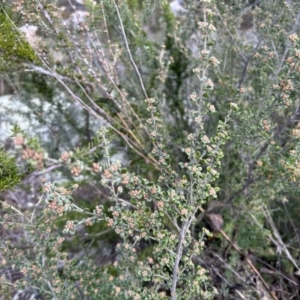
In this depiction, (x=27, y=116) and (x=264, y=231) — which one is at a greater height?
(x=27, y=116)

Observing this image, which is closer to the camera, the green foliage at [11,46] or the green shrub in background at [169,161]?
the green shrub in background at [169,161]

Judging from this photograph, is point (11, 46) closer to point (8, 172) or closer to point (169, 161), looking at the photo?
point (8, 172)

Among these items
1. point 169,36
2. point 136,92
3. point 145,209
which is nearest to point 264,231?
point 145,209

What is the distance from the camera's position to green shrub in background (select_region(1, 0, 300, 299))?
2.45 ft

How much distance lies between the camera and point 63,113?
5.25 ft

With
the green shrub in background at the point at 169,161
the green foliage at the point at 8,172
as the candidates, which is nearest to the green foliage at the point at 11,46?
the green shrub in background at the point at 169,161

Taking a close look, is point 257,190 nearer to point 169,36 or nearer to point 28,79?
point 169,36

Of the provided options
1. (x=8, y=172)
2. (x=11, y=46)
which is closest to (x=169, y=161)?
(x=8, y=172)

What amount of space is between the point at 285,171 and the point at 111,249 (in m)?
0.85

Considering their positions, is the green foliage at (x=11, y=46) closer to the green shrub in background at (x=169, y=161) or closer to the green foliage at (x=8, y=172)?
the green shrub in background at (x=169, y=161)

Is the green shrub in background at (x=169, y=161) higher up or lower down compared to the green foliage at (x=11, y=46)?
lower down

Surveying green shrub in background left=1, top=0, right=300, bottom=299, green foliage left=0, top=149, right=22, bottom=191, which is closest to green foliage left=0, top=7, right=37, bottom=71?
green shrub in background left=1, top=0, right=300, bottom=299

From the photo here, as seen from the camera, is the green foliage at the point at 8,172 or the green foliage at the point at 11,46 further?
the green foliage at the point at 11,46

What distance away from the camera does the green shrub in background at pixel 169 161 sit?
0.75 m
